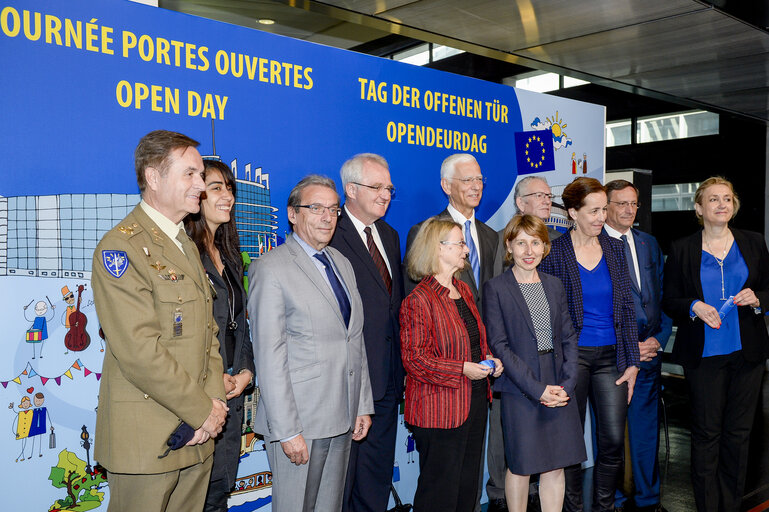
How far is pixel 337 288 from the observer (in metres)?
2.64

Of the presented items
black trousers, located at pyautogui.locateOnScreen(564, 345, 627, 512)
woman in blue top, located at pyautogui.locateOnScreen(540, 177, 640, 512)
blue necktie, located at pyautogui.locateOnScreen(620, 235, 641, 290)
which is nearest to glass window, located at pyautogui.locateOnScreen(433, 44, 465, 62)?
blue necktie, located at pyautogui.locateOnScreen(620, 235, 641, 290)

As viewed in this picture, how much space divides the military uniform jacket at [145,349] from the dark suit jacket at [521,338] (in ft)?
4.72

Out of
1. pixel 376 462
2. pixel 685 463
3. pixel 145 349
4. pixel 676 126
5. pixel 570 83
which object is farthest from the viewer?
pixel 570 83

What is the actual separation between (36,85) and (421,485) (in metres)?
2.28

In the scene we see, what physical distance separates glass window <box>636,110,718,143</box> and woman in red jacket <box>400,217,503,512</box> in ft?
32.9

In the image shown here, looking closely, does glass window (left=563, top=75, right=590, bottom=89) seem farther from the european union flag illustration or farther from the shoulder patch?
the shoulder patch

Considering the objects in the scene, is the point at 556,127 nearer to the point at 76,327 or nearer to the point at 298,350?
the point at 298,350

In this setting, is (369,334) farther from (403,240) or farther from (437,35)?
(437,35)

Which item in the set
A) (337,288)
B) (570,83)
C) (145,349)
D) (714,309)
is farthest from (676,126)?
(145,349)

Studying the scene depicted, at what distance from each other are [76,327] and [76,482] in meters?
0.62

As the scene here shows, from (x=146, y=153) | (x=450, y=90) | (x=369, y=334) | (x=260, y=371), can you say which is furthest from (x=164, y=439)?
(x=450, y=90)

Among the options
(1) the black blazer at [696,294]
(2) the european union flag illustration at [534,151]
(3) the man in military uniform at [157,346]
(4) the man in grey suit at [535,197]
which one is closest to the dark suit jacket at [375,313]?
(3) the man in military uniform at [157,346]

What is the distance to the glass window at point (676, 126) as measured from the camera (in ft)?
36.8

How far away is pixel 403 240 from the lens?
3.71 m
